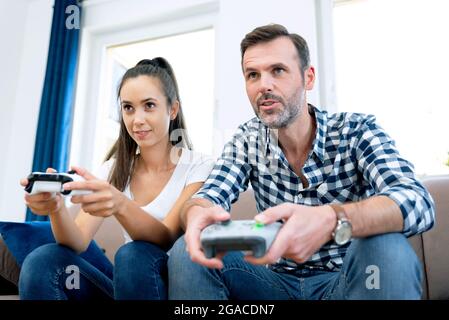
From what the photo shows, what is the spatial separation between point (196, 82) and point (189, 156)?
1.36 metres

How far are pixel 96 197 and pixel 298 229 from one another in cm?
42

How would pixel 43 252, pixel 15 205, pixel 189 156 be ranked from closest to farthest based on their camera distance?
pixel 43 252, pixel 189 156, pixel 15 205

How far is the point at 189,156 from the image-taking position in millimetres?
1301

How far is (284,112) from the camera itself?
104cm

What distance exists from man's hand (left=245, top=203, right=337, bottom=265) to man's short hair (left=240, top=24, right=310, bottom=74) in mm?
584

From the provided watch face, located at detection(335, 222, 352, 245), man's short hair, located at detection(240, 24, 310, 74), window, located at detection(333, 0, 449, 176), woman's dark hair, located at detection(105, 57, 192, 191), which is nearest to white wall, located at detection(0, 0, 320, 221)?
window, located at detection(333, 0, 449, 176)

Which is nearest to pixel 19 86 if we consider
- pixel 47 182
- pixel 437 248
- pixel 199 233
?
pixel 47 182

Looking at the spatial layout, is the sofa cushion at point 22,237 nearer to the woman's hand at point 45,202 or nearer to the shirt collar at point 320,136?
the woman's hand at point 45,202

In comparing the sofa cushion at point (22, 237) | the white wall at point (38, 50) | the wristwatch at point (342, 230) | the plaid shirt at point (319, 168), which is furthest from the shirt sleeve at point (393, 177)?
the white wall at point (38, 50)

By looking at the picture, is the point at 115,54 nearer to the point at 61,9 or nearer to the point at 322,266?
the point at 61,9

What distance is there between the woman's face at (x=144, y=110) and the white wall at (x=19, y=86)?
1810 millimetres

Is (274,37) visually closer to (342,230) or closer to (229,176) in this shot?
(229,176)

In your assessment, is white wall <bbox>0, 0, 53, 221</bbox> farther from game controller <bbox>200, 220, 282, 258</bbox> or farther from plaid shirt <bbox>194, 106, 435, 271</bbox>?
game controller <bbox>200, 220, 282, 258</bbox>
